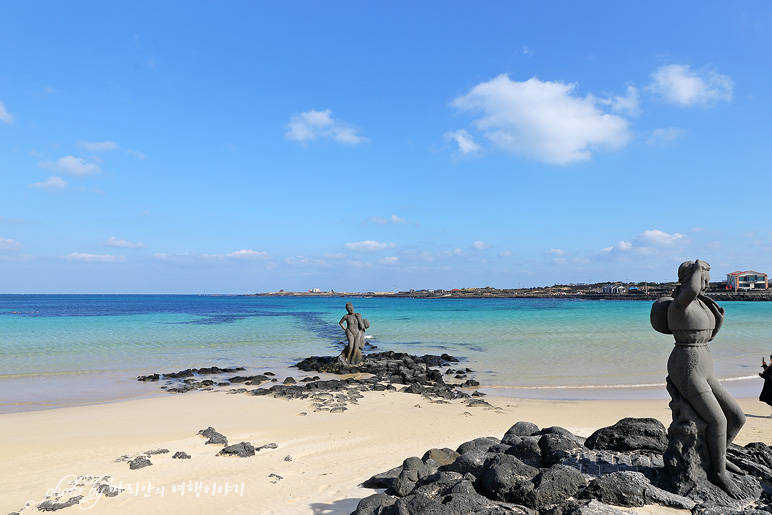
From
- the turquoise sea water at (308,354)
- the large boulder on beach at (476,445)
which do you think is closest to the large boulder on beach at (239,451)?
the large boulder on beach at (476,445)

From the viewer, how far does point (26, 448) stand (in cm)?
872

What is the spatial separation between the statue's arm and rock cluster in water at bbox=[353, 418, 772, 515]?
1833 millimetres

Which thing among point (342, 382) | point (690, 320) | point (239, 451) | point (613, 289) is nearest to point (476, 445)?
point (690, 320)

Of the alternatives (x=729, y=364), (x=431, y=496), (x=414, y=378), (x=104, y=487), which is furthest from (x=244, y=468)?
(x=729, y=364)

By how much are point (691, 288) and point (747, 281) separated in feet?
439

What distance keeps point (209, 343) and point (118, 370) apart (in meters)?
9.73

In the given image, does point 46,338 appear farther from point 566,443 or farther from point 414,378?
point 566,443

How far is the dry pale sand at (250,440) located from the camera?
6.24 metres

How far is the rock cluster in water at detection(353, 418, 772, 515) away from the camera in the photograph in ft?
14.4

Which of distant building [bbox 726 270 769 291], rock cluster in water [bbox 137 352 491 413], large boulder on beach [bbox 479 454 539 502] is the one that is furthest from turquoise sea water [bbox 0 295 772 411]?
distant building [bbox 726 270 769 291]

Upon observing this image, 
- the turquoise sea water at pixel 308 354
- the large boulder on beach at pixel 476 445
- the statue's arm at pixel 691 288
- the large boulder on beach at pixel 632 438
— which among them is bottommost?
the turquoise sea water at pixel 308 354

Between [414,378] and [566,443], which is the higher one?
[566,443]

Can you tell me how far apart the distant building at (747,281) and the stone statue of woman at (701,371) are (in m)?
127

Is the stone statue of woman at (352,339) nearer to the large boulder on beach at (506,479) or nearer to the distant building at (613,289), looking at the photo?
the large boulder on beach at (506,479)
